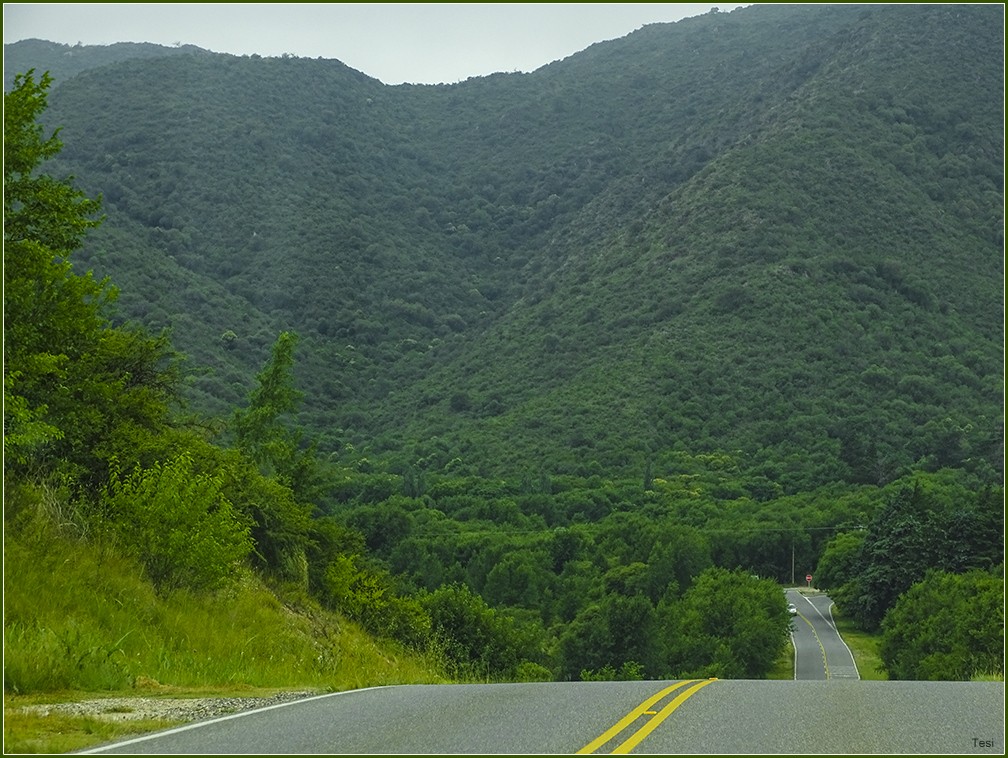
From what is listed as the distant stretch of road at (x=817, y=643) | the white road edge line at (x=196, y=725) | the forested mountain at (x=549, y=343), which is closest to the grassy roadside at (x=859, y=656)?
the distant stretch of road at (x=817, y=643)

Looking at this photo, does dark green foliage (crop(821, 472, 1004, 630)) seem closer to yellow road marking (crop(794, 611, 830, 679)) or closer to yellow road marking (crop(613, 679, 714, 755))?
yellow road marking (crop(794, 611, 830, 679))

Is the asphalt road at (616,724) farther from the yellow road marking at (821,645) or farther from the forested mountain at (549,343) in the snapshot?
the yellow road marking at (821,645)

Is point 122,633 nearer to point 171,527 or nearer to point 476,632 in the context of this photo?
point 171,527

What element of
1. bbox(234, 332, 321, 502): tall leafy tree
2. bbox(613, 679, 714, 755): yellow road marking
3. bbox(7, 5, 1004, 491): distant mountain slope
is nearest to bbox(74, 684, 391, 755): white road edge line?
bbox(613, 679, 714, 755): yellow road marking

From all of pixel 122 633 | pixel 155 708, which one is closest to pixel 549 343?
pixel 122 633

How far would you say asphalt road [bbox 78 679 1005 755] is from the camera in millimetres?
9375

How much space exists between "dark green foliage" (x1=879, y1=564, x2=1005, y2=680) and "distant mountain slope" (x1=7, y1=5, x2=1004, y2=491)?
3213cm

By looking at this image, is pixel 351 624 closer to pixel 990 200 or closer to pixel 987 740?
pixel 987 740

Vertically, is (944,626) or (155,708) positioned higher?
(155,708)

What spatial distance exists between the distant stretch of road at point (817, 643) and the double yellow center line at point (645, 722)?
54.5 meters

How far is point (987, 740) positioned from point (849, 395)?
10374 cm

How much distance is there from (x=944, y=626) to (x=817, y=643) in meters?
20.1

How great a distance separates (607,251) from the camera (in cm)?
13688

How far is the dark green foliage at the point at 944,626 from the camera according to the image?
200 feet
